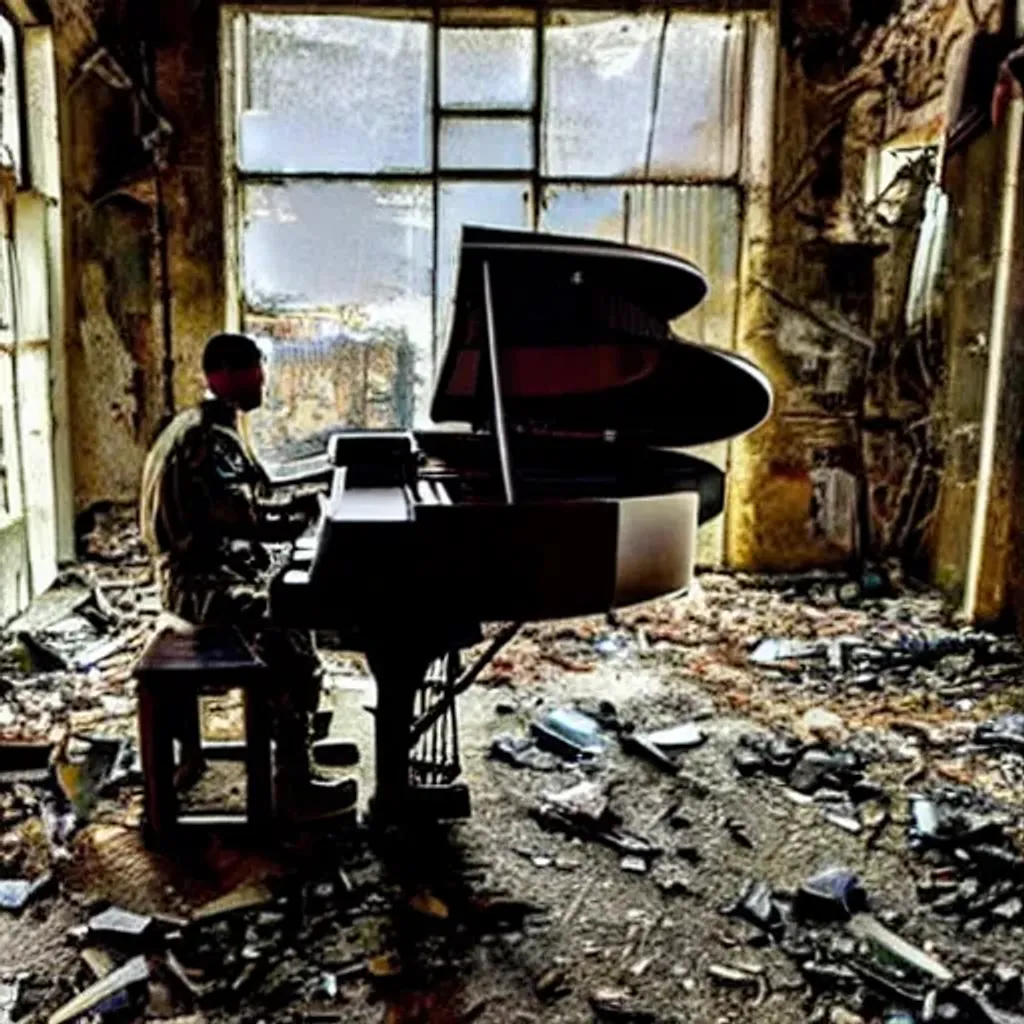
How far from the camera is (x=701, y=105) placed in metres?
6.95

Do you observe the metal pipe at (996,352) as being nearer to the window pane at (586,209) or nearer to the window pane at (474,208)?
the window pane at (586,209)

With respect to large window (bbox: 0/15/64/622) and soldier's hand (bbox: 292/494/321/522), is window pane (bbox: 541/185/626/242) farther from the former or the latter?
soldier's hand (bbox: 292/494/321/522)

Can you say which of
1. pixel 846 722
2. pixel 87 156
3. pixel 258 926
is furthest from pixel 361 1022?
pixel 87 156

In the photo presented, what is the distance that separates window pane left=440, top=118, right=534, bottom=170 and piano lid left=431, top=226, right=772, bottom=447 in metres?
3.00

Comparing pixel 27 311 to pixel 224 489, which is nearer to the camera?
pixel 224 489

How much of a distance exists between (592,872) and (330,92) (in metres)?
5.16

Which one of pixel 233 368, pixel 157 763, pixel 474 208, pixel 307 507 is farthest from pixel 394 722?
pixel 474 208

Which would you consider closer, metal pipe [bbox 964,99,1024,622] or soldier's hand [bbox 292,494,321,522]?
soldier's hand [bbox 292,494,321,522]

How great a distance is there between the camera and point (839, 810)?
151 inches

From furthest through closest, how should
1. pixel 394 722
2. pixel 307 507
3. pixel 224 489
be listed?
1. pixel 307 507
2. pixel 224 489
3. pixel 394 722

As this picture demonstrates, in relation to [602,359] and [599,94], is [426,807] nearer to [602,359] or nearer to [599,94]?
[602,359]

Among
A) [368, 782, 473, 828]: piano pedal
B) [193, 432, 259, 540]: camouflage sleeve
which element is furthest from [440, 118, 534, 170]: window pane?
[368, 782, 473, 828]: piano pedal

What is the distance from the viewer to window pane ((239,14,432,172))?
680 centimetres

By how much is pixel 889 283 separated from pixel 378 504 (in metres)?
4.92
